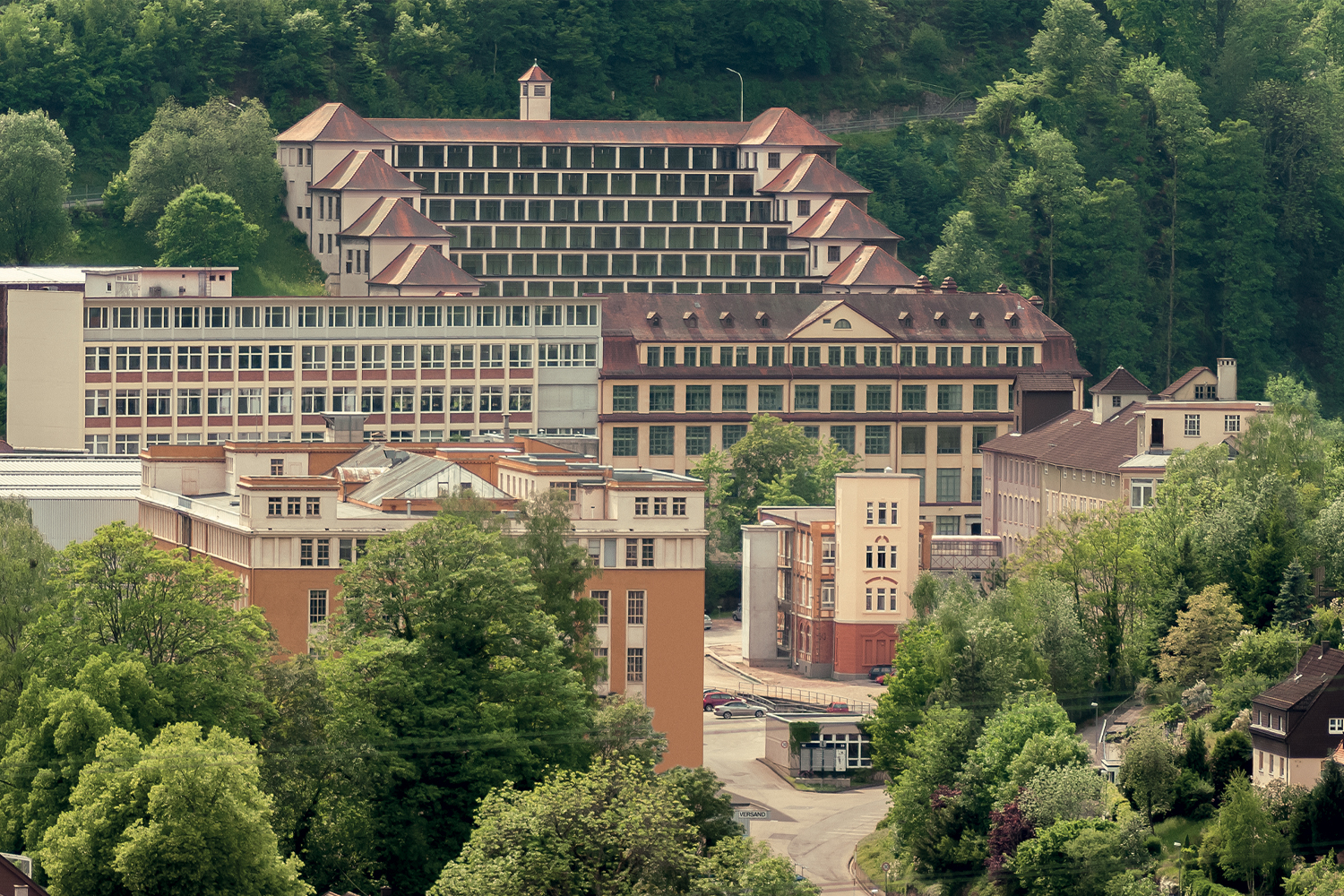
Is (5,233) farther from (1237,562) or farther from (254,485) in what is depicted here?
(1237,562)

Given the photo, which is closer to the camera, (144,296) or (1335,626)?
(1335,626)

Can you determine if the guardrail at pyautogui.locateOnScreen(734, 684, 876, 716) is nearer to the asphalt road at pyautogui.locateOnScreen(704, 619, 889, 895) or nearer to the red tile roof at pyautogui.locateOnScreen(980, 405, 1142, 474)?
the asphalt road at pyautogui.locateOnScreen(704, 619, 889, 895)

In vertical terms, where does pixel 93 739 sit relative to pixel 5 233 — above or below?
below

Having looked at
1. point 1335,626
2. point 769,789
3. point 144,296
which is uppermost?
point 144,296

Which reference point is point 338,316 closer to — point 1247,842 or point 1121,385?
point 1121,385

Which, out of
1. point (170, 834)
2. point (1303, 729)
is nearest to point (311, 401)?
point (1303, 729)

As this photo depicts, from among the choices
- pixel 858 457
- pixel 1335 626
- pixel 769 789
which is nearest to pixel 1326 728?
pixel 1335 626
